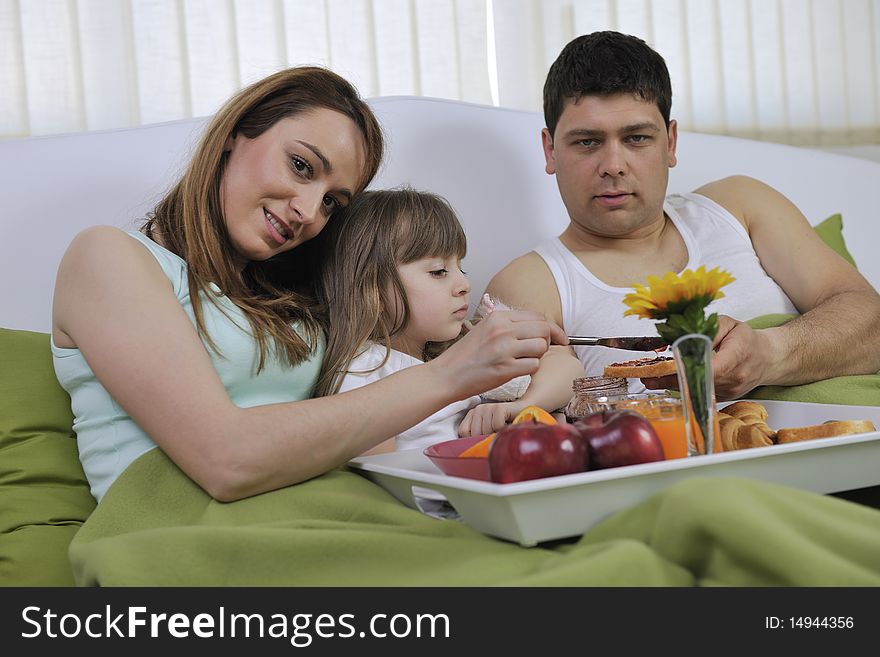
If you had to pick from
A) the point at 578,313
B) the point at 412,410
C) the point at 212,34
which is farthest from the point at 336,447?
the point at 212,34

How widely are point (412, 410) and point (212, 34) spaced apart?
5.21 ft

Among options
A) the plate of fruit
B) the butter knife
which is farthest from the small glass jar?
the plate of fruit

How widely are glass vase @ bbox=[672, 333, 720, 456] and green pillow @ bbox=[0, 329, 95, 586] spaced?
2.66 ft

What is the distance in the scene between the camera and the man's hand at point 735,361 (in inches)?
51.4

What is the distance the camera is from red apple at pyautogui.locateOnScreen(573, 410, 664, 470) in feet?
2.83

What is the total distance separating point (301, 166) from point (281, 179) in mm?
45

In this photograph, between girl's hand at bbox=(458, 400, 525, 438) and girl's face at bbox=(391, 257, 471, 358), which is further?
girl's face at bbox=(391, 257, 471, 358)

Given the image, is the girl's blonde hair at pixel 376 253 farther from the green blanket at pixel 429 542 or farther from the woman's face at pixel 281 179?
the green blanket at pixel 429 542

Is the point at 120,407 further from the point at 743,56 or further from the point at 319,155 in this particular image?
the point at 743,56

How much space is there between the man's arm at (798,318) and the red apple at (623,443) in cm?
48

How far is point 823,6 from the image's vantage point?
2777 mm

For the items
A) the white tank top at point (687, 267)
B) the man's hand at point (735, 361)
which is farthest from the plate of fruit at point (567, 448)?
the white tank top at point (687, 267)

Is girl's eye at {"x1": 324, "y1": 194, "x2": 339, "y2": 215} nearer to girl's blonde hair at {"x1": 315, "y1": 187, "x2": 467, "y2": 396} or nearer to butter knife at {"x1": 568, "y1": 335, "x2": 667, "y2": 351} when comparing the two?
girl's blonde hair at {"x1": 315, "y1": 187, "x2": 467, "y2": 396}

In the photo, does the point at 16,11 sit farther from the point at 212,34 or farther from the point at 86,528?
the point at 86,528
